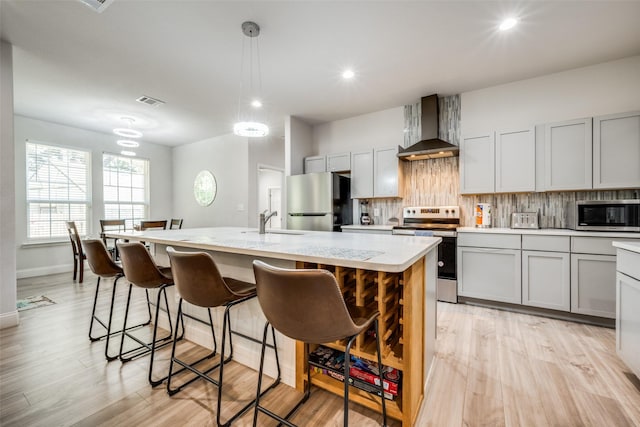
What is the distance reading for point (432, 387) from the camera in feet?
5.44

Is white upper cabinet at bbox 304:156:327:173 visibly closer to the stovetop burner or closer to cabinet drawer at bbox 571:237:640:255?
the stovetop burner

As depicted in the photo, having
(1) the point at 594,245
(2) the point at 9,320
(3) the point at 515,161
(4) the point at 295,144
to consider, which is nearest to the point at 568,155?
(3) the point at 515,161

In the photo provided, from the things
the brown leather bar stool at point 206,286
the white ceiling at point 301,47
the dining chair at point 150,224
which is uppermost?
the white ceiling at point 301,47

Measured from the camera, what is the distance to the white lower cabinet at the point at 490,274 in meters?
2.84

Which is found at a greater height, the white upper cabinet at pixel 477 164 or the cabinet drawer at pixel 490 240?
the white upper cabinet at pixel 477 164

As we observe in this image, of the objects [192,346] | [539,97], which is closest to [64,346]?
[192,346]

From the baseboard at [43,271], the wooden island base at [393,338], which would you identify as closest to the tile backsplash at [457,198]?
the wooden island base at [393,338]

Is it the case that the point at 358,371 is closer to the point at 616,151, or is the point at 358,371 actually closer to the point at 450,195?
the point at 450,195

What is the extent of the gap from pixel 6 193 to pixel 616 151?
19.7 feet

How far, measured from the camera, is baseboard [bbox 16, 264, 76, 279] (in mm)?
4340

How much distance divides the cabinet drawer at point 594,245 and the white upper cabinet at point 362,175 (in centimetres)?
230

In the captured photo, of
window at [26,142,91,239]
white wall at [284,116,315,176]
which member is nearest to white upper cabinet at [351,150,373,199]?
white wall at [284,116,315,176]

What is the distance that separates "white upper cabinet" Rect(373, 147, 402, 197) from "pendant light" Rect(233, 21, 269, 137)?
5.80ft

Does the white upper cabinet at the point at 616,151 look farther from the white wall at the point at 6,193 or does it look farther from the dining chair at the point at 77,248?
the dining chair at the point at 77,248
